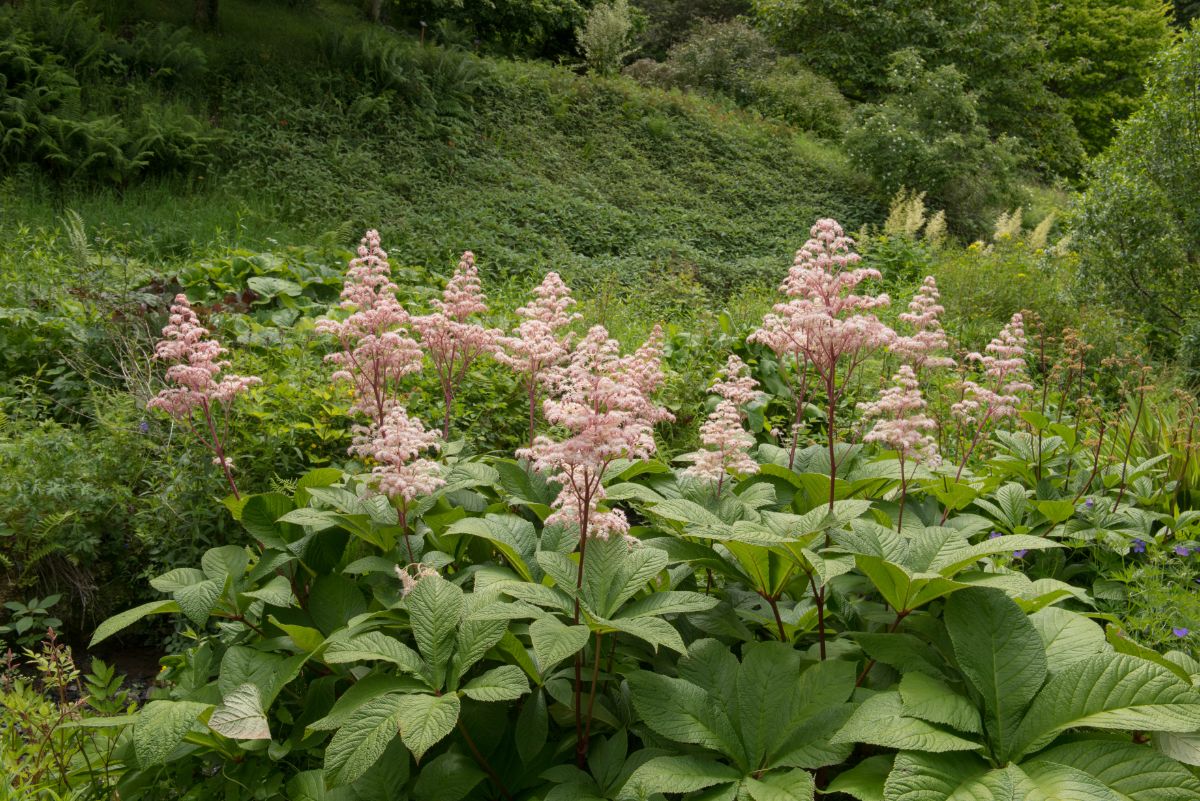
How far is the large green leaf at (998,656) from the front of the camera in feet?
5.54

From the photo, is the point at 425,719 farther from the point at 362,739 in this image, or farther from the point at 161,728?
the point at 161,728

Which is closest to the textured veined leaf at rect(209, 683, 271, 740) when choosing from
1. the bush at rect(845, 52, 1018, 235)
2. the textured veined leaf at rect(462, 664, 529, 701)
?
the textured veined leaf at rect(462, 664, 529, 701)

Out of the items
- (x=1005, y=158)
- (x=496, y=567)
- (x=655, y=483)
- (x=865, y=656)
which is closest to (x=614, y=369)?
(x=655, y=483)

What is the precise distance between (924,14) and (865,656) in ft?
63.2

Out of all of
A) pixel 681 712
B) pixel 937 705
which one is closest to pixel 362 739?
pixel 681 712

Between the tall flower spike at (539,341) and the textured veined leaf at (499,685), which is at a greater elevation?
the tall flower spike at (539,341)

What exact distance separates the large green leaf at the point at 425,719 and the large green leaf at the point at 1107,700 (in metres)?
1.16

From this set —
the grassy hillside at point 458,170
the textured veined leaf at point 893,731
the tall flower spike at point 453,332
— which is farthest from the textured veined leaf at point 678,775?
the grassy hillside at point 458,170

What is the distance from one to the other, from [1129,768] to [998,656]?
0.98 ft

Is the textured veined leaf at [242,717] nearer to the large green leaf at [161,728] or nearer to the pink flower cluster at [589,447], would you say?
the large green leaf at [161,728]

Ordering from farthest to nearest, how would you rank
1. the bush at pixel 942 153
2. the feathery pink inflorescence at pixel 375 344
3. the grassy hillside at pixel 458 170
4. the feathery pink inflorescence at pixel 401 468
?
1. the bush at pixel 942 153
2. the grassy hillside at pixel 458 170
3. the feathery pink inflorescence at pixel 375 344
4. the feathery pink inflorescence at pixel 401 468

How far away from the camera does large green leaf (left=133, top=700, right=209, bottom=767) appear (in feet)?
6.00

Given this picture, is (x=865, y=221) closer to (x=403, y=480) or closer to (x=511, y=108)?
(x=511, y=108)

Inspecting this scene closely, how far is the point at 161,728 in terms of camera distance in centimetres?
A: 188
